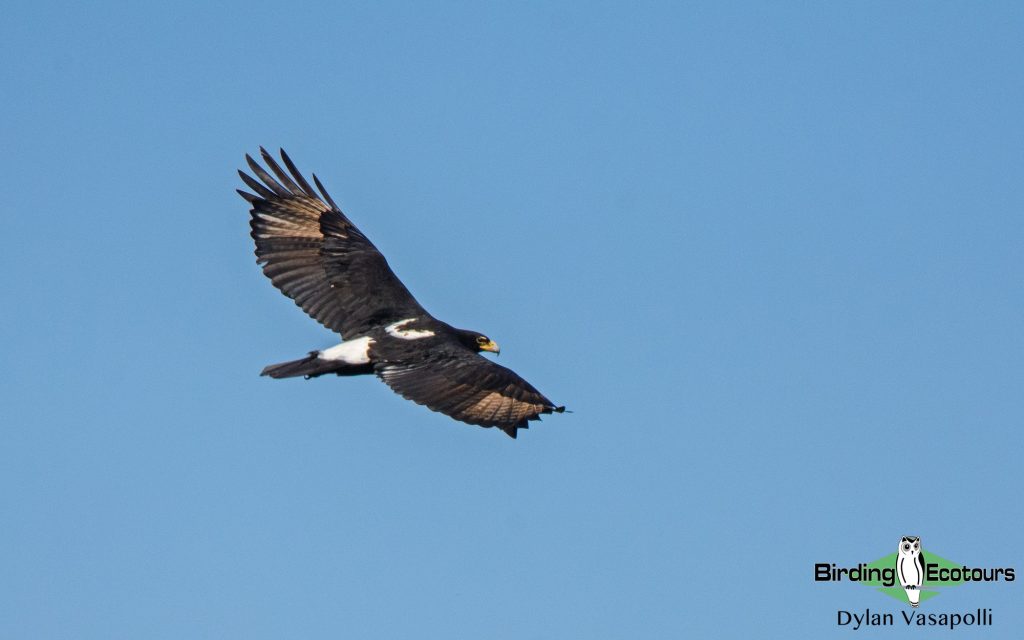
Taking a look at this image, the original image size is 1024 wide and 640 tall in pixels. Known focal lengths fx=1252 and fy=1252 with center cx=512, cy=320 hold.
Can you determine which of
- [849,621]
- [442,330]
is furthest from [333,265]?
[849,621]

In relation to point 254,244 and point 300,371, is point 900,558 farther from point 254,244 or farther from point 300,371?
point 254,244

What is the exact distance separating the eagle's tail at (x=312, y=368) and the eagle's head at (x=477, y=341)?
1.34m

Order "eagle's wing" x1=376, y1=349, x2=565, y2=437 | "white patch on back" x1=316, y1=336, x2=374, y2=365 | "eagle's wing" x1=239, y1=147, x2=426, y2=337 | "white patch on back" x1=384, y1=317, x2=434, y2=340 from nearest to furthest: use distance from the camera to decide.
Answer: "eagle's wing" x1=376, y1=349, x2=565, y2=437
"white patch on back" x1=316, y1=336, x2=374, y2=365
"white patch on back" x1=384, y1=317, x2=434, y2=340
"eagle's wing" x1=239, y1=147, x2=426, y2=337

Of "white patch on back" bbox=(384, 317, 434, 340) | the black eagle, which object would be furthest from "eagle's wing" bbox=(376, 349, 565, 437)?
"white patch on back" bbox=(384, 317, 434, 340)

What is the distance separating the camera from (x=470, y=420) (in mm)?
13617

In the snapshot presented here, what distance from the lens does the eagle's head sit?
15.4 metres

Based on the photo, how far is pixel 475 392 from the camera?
45.4 ft

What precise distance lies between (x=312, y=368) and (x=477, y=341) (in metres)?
2.29

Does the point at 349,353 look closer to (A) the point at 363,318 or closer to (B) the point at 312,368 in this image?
(B) the point at 312,368

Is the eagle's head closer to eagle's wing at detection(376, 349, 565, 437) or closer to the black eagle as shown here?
the black eagle

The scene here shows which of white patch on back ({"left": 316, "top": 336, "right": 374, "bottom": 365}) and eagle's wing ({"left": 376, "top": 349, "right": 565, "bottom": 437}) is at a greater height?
white patch on back ({"left": 316, "top": 336, "right": 374, "bottom": 365})

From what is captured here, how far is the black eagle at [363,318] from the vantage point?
45.2 feet

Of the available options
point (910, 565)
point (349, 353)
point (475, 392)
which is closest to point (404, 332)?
point (349, 353)

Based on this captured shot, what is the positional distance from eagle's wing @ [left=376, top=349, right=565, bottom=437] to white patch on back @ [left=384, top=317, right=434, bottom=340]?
0.83m
